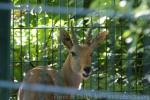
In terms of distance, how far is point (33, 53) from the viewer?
378cm

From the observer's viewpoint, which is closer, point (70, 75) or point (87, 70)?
point (87, 70)

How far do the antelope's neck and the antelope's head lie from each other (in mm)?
86

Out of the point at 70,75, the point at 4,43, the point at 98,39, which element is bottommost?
the point at 70,75

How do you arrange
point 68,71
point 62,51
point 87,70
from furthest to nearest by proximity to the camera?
1. point 62,51
2. point 68,71
3. point 87,70

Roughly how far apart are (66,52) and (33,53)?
11.2 inches

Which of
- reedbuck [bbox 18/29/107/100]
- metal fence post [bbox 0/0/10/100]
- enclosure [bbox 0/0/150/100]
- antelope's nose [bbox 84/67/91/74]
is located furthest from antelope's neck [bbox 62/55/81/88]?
metal fence post [bbox 0/0/10/100]

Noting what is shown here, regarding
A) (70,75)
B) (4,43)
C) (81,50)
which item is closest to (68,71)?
(70,75)

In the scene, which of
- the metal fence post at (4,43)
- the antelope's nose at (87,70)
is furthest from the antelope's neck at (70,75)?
the metal fence post at (4,43)

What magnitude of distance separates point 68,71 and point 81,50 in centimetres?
27

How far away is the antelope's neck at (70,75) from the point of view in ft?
11.6

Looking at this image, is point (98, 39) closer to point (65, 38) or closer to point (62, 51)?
point (65, 38)

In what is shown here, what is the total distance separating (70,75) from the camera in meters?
3.55

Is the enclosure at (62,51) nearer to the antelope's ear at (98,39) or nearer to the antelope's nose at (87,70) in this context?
the antelope's ear at (98,39)

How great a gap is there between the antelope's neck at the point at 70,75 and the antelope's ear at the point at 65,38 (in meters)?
0.14
